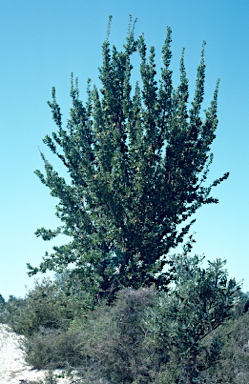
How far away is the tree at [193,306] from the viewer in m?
11.3

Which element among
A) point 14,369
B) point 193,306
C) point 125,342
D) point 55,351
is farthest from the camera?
point 14,369

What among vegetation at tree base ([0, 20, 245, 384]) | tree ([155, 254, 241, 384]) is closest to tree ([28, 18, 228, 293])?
vegetation at tree base ([0, 20, 245, 384])

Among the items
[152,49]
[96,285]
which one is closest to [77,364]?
[96,285]

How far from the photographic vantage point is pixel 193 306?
11.3m

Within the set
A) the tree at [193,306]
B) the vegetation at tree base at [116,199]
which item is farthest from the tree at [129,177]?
the tree at [193,306]

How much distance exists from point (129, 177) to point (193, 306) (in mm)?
Answer: 8808

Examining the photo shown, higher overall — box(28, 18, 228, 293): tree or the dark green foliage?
box(28, 18, 228, 293): tree

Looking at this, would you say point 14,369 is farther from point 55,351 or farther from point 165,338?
point 165,338

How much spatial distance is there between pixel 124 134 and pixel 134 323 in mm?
8891

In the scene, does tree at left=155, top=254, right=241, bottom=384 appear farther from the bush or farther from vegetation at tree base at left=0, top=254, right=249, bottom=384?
the bush

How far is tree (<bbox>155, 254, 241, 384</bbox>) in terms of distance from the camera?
1127cm

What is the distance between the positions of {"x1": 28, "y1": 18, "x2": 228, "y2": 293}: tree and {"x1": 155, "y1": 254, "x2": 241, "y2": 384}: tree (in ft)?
21.9

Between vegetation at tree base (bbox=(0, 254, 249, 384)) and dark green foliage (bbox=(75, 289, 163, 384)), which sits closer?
vegetation at tree base (bbox=(0, 254, 249, 384))

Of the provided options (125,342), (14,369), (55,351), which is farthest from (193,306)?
(14,369)
